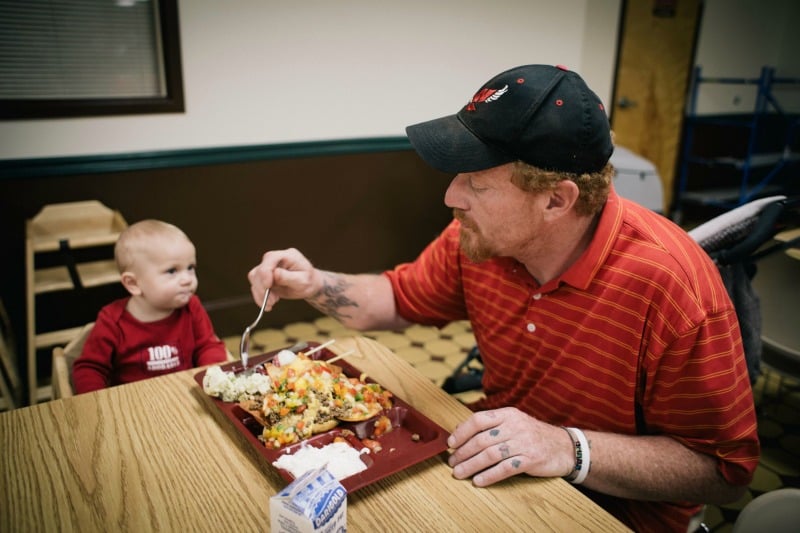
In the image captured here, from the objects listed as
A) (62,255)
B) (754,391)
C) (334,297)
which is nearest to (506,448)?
(334,297)

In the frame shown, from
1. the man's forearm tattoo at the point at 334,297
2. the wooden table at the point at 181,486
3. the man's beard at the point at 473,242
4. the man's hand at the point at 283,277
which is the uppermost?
the man's beard at the point at 473,242

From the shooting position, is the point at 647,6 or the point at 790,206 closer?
the point at 790,206

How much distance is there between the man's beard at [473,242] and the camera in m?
1.38

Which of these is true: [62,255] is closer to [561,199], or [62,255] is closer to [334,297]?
[334,297]

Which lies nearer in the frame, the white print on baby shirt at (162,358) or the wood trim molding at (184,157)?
the white print on baby shirt at (162,358)

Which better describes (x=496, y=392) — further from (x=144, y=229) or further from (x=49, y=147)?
(x=49, y=147)

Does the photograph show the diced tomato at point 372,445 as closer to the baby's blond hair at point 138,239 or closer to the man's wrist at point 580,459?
the man's wrist at point 580,459

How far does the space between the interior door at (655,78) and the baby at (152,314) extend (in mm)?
4773

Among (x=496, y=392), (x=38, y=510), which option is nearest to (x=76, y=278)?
(x=38, y=510)

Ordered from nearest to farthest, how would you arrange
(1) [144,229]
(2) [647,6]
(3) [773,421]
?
(1) [144,229]
(3) [773,421]
(2) [647,6]

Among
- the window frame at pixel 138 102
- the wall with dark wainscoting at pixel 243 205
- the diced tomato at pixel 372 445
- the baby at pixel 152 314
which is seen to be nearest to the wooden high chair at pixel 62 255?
the wall with dark wainscoting at pixel 243 205

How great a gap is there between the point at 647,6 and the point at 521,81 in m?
5.13

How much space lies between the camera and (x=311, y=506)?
0.82 metres

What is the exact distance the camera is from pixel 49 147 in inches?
116
